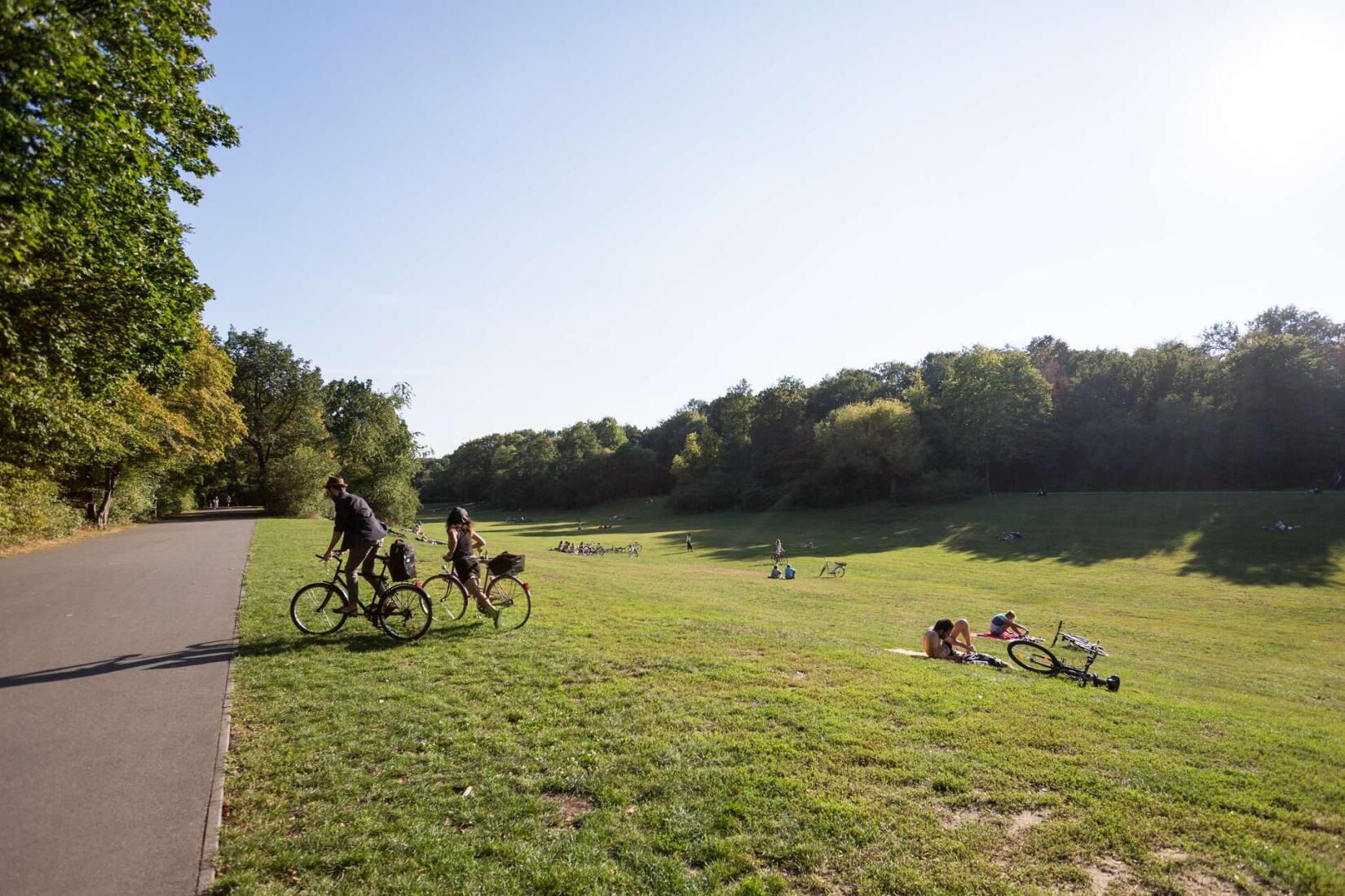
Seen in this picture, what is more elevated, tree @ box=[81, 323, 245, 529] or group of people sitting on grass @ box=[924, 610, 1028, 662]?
tree @ box=[81, 323, 245, 529]

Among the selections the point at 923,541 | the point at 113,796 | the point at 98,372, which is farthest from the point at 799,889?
the point at 923,541

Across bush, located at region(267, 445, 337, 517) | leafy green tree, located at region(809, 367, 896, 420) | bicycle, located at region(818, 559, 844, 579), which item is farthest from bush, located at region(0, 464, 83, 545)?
leafy green tree, located at region(809, 367, 896, 420)

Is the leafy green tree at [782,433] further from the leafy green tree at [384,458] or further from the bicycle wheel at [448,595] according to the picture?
the bicycle wheel at [448,595]

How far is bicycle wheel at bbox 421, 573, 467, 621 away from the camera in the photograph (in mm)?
10055

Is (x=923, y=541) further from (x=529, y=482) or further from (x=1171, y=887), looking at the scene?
(x=529, y=482)

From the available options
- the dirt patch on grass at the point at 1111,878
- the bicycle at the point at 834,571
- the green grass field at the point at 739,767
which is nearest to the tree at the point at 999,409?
the bicycle at the point at 834,571

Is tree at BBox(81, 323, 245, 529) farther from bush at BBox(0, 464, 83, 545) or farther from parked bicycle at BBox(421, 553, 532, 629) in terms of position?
parked bicycle at BBox(421, 553, 532, 629)

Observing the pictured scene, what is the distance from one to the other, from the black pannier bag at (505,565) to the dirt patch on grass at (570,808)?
583 cm

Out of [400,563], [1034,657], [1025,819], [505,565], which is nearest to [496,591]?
[505,565]

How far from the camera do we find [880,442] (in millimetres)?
62125

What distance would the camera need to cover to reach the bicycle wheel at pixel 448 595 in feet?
33.0

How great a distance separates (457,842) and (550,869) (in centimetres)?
74

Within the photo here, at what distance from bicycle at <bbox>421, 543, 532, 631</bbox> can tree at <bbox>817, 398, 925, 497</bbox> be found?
56.2m

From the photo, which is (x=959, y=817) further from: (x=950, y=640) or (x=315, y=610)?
(x=315, y=610)
